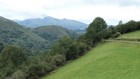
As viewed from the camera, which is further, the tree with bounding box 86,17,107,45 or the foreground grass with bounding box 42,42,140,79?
the tree with bounding box 86,17,107,45

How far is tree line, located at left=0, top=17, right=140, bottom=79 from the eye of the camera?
72375 mm

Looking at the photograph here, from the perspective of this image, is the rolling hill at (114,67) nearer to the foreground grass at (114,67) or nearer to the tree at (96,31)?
the foreground grass at (114,67)

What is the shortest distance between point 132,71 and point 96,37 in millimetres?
46527

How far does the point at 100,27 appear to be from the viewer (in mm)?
101125

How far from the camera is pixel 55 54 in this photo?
83125mm

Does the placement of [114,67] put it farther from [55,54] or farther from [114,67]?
[55,54]

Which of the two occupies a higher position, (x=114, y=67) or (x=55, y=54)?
(x=55, y=54)

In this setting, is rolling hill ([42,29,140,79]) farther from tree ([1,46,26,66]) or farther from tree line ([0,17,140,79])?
tree ([1,46,26,66])

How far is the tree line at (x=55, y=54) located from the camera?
7238 centimetres

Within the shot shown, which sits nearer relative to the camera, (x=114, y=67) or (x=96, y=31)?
(x=114, y=67)

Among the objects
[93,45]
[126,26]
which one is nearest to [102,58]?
[93,45]

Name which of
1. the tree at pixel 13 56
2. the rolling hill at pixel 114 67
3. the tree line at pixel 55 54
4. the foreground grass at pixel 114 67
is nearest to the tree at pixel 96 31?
the tree line at pixel 55 54

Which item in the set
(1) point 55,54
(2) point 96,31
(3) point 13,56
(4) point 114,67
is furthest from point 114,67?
(3) point 13,56

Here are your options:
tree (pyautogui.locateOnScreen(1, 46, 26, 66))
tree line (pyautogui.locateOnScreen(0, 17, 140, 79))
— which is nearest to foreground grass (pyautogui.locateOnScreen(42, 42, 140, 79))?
tree line (pyautogui.locateOnScreen(0, 17, 140, 79))
